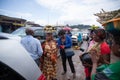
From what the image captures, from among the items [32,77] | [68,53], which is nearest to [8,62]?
[32,77]

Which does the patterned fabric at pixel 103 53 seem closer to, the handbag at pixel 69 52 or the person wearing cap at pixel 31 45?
the person wearing cap at pixel 31 45

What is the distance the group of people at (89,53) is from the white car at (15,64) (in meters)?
0.64

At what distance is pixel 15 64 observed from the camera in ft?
5.63

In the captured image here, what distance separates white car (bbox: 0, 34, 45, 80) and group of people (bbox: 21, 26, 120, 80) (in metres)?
0.64

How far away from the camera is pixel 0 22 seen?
21.9 metres

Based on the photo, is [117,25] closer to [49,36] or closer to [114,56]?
[114,56]

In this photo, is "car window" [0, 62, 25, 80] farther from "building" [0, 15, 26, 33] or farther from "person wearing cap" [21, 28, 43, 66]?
"building" [0, 15, 26, 33]

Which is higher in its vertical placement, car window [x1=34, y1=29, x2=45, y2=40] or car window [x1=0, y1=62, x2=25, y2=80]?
car window [x1=0, y1=62, x2=25, y2=80]

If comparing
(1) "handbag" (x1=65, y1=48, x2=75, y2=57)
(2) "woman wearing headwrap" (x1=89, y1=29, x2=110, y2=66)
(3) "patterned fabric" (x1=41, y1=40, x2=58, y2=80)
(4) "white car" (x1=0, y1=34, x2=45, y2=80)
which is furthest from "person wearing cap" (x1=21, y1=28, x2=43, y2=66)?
(4) "white car" (x1=0, y1=34, x2=45, y2=80)

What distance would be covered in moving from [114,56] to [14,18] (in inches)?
956

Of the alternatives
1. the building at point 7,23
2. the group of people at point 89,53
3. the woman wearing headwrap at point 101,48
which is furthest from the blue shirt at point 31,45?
the building at point 7,23

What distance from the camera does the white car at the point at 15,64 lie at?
1.69 m

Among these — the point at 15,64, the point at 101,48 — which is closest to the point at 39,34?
the point at 101,48

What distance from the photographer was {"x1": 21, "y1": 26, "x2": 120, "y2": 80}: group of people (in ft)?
5.32
